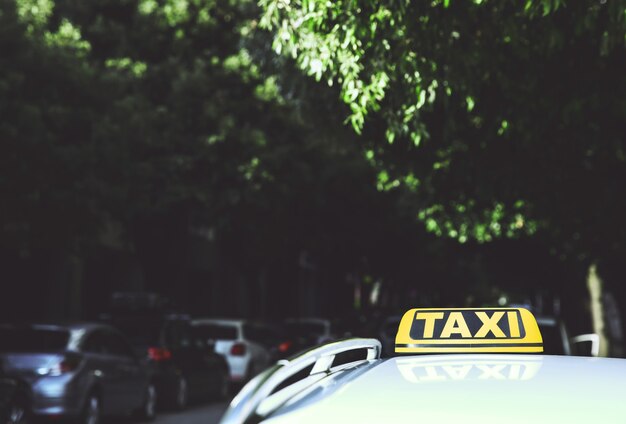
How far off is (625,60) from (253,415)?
33.1ft

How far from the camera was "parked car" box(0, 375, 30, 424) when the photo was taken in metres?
11.5

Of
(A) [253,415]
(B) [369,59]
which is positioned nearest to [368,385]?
(A) [253,415]

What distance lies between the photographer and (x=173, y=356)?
1717 cm

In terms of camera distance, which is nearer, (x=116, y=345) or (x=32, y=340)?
(x=32, y=340)

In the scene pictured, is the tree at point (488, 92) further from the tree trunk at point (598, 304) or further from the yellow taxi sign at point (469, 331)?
the tree trunk at point (598, 304)

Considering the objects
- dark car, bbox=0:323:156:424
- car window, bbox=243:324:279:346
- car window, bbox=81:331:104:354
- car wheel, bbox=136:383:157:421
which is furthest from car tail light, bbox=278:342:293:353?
car window, bbox=81:331:104:354

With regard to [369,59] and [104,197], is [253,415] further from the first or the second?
[104,197]

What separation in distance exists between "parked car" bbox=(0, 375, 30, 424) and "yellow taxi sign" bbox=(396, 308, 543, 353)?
739cm

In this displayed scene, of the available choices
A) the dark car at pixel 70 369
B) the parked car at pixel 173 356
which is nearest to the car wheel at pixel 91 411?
the dark car at pixel 70 369

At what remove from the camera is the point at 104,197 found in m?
19.5

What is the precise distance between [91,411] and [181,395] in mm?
3974

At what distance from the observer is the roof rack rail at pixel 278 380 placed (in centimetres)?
276

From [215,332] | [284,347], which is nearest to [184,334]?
[215,332]

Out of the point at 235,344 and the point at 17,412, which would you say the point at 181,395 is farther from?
the point at 17,412
